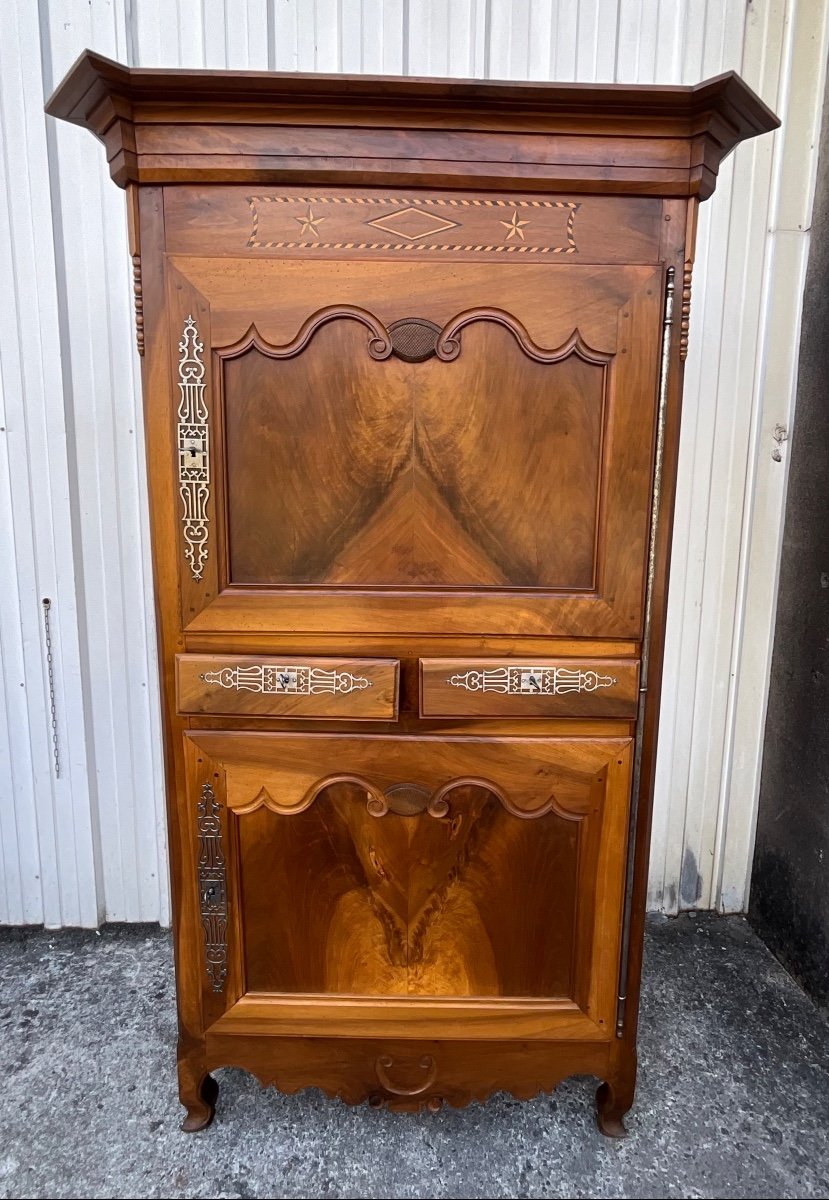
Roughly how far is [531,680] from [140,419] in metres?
1.35

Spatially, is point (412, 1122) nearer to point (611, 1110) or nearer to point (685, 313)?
point (611, 1110)

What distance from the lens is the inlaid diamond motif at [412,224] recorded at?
128 cm

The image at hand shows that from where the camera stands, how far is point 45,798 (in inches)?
87.8

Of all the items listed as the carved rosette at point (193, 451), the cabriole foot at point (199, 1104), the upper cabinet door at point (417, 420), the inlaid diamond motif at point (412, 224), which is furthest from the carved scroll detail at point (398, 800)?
the inlaid diamond motif at point (412, 224)

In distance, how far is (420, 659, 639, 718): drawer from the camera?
1393mm

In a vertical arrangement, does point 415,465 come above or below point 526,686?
above

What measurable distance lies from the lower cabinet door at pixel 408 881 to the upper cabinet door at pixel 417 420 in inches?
10.8

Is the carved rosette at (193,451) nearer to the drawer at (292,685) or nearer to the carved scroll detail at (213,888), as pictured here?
the drawer at (292,685)

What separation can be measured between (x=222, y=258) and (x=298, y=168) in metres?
0.20

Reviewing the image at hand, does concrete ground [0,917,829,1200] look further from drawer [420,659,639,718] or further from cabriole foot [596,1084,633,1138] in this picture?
drawer [420,659,639,718]

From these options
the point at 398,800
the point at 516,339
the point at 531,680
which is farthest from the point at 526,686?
the point at 516,339

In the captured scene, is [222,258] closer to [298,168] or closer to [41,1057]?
[298,168]

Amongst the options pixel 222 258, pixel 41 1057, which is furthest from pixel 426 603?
pixel 41 1057

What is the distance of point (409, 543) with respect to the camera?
138 centimetres
